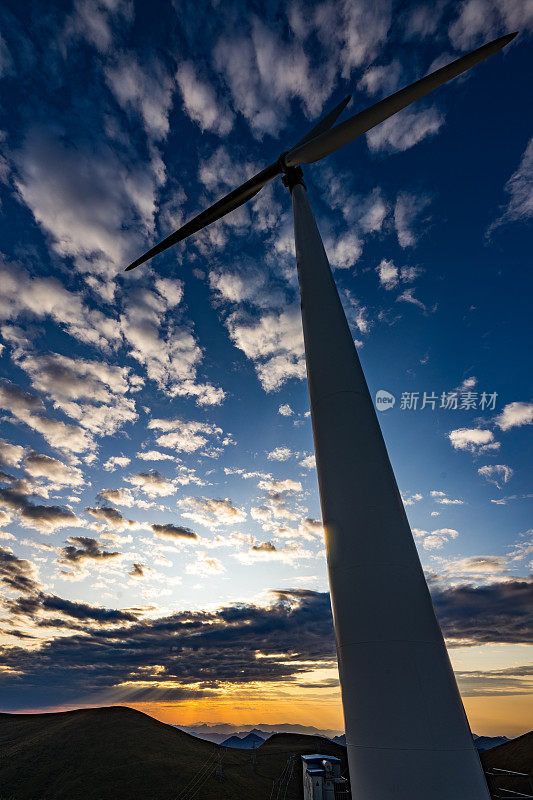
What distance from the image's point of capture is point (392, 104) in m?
20.3

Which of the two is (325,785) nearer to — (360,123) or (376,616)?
(376,616)

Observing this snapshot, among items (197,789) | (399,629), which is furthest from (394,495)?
(197,789)

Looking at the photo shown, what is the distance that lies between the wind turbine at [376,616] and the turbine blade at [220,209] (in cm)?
A: 1442

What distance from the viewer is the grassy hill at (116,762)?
405ft

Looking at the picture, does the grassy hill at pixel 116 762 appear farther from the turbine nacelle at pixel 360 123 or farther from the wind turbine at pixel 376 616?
the turbine nacelle at pixel 360 123

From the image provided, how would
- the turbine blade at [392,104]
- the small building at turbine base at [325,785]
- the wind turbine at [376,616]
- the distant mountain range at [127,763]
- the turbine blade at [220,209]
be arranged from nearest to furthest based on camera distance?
the wind turbine at [376,616]
the turbine blade at [392,104]
the turbine blade at [220,209]
the small building at turbine base at [325,785]
the distant mountain range at [127,763]

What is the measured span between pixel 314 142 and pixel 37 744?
211 m

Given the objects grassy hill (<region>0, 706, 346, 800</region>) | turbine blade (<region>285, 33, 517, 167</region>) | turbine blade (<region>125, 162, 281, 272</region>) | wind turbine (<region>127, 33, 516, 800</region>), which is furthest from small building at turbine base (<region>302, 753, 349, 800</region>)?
grassy hill (<region>0, 706, 346, 800</region>)

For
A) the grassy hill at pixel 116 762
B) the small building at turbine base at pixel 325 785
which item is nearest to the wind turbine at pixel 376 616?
the small building at turbine base at pixel 325 785

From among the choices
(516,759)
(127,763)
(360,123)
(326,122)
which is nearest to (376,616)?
(360,123)

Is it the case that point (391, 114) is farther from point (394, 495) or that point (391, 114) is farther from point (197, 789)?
point (197, 789)

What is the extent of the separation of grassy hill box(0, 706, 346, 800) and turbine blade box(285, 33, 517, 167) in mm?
168746

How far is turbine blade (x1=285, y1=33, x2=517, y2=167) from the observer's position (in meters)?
20.2

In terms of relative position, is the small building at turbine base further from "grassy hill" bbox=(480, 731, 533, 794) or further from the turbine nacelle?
"grassy hill" bbox=(480, 731, 533, 794)
